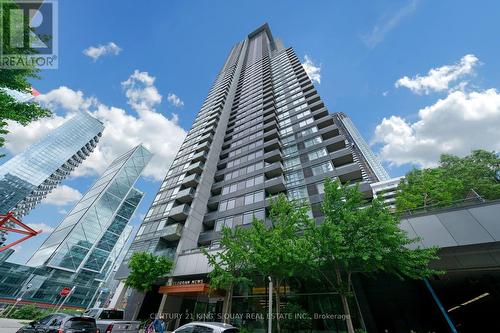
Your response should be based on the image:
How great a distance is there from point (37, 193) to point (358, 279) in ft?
447

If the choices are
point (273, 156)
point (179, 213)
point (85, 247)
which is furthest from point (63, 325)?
point (85, 247)

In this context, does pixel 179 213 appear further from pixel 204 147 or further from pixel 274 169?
pixel 204 147

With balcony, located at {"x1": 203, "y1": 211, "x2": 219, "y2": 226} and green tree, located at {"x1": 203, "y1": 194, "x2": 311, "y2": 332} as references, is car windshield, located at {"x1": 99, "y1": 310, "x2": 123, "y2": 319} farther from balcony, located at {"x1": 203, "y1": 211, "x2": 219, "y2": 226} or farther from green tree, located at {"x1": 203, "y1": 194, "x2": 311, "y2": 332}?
balcony, located at {"x1": 203, "y1": 211, "x2": 219, "y2": 226}

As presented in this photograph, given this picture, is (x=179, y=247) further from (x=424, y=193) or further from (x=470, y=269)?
(x=424, y=193)

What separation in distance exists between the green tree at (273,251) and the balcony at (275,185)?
1208 centimetres

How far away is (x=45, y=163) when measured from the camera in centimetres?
9844

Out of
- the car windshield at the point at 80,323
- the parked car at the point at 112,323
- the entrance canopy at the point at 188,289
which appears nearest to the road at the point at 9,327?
the parked car at the point at 112,323

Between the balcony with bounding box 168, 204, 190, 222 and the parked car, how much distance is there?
43.7 feet

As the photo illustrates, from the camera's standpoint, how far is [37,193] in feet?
325

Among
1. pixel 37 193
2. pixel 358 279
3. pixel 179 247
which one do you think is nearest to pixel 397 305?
pixel 358 279

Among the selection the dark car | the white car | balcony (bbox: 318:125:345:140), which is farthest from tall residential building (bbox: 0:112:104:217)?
balcony (bbox: 318:125:345:140)

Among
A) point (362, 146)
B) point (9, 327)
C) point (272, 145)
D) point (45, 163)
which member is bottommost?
point (9, 327)

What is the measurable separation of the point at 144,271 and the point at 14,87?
16766 millimetres

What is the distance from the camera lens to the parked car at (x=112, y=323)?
39.6 ft
